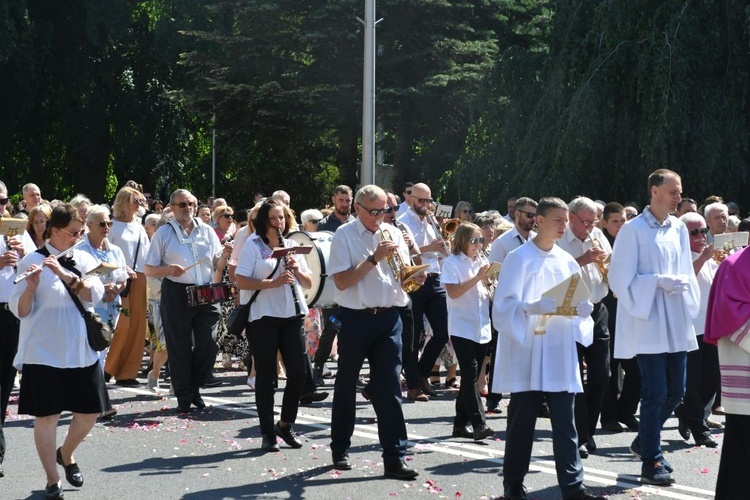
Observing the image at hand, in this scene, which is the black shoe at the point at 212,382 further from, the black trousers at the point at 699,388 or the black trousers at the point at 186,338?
the black trousers at the point at 699,388

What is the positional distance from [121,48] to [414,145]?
12644 mm

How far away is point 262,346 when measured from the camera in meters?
9.62

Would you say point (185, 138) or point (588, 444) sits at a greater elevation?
point (185, 138)

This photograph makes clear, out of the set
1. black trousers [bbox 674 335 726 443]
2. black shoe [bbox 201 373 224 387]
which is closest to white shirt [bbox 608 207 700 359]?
black trousers [bbox 674 335 726 443]

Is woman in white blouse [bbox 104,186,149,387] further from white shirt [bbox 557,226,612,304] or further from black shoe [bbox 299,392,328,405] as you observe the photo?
white shirt [bbox 557,226,612,304]

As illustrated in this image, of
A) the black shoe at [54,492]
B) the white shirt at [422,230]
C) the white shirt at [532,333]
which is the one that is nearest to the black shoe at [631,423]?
the white shirt at [532,333]

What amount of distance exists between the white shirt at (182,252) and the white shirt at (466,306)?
2540 millimetres

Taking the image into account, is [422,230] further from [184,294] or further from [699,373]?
[699,373]

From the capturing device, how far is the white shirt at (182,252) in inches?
458

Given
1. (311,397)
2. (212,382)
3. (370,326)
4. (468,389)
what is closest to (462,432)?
(468,389)

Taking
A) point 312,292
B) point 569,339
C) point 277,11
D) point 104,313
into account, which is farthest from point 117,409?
point 277,11

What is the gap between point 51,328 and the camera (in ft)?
25.6

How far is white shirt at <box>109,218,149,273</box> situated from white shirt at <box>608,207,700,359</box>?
5.99 meters

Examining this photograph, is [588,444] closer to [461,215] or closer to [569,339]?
[569,339]
